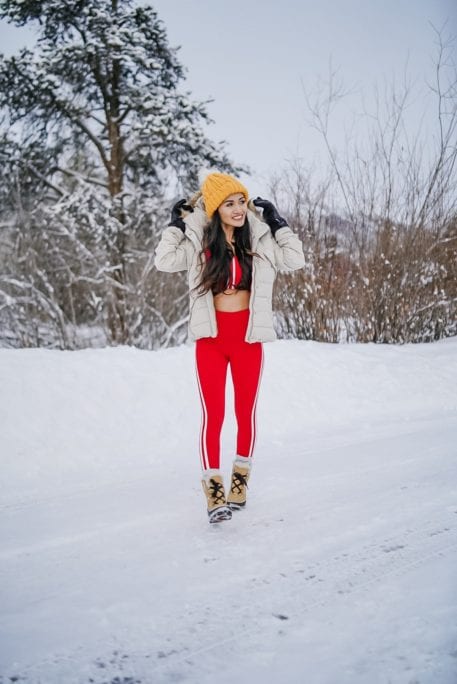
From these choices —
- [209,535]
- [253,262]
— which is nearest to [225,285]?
[253,262]

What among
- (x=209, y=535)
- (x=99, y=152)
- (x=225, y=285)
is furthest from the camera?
(x=99, y=152)

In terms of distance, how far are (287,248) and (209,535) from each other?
1.50 metres

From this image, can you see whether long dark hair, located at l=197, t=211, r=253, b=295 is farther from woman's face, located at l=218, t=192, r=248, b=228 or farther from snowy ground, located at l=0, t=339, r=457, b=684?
snowy ground, located at l=0, t=339, r=457, b=684

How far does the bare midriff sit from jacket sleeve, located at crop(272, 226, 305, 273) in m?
0.29

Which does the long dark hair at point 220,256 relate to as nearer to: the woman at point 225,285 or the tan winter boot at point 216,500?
the woman at point 225,285

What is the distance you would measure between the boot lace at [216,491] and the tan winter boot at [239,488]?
0.52ft

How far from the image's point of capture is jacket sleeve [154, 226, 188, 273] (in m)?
2.64

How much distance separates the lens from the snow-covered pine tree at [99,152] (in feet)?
29.8

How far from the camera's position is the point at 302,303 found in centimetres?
691

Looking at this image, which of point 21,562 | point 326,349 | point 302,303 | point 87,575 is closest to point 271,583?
point 87,575

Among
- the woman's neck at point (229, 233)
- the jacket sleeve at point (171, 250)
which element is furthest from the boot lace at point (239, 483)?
the woman's neck at point (229, 233)

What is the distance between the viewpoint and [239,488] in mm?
2766

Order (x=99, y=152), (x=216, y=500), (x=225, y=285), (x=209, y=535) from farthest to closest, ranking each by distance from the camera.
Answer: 1. (x=99, y=152)
2. (x=225, y=285)
3. (x=216, y=500)
4. (x=209, y=535)

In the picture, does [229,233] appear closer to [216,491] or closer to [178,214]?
[178,214]
